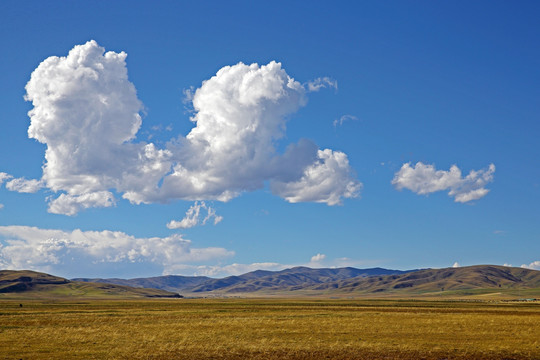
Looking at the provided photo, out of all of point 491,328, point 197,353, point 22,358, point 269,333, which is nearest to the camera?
point 22,358

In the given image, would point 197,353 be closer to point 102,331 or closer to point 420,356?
point 420,356

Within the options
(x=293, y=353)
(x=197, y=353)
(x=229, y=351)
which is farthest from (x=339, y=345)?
(x=197, y=353)

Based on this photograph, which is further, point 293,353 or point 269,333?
point 269,333

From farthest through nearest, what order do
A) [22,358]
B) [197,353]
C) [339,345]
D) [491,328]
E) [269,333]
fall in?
[491,328]
[269,333]
[339,345]
[197,353]
[22,358]

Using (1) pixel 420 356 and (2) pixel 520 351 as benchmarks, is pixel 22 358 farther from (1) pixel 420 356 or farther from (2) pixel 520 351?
(2) pixel 520 351

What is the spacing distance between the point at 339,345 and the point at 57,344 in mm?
24215

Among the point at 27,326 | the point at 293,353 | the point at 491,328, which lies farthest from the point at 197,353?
the point at 491,328

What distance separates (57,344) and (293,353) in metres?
20.7

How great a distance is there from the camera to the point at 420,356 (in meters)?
35.4

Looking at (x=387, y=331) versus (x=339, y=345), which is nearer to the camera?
(x=339, y=345)

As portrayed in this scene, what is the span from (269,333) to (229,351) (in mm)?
12575

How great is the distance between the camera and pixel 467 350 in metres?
38.2

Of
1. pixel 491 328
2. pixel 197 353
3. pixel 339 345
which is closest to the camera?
pixel 197 353

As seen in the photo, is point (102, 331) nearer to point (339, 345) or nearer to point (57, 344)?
point (57, 344)
